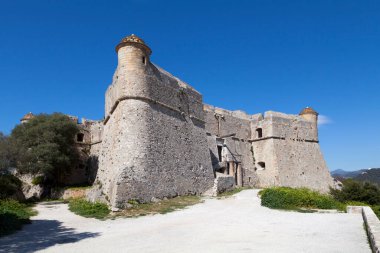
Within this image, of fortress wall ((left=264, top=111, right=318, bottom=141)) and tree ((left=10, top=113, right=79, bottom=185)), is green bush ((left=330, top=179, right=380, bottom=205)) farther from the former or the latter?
tree ((left=10, top=113, right=79, bottom=185))

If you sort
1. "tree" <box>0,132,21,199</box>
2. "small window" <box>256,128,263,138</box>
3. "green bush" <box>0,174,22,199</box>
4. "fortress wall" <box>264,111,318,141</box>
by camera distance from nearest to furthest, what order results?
"green bush" <box>0,174,22,199</box>, "tree" <box>0,132,21,199</box>, "fortress wall" <box>264,111,318,141</box>, "small window" <box>256,128,263,138</box>

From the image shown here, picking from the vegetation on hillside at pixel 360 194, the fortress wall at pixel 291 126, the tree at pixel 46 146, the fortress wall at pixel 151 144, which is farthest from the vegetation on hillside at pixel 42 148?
the vegetation on hillside at pixel 360 194

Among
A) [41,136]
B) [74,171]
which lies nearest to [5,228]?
[41,136]

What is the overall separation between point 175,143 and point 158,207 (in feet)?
19.4

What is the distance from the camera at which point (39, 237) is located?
9.97m

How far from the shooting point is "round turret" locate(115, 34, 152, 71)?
18.6 m

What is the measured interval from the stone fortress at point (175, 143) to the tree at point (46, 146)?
3016 mm

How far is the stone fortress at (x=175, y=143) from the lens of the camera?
17516mm

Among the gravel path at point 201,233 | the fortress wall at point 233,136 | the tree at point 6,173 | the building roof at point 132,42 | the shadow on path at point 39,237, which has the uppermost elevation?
the building roof at point 132,42

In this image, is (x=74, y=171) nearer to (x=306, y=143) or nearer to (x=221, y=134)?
(x=221, y=134)

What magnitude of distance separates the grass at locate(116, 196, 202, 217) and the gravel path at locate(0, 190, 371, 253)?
0.84 meters

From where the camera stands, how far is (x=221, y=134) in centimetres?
2992

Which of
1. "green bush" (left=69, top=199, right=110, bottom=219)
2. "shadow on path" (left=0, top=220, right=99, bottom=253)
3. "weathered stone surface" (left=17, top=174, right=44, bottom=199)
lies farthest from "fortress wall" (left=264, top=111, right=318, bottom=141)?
"shadow on path" (left=0, top=220, right=99, bottom=253)

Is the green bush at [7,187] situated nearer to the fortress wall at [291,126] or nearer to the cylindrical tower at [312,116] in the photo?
the fortress wall at [291,126]
